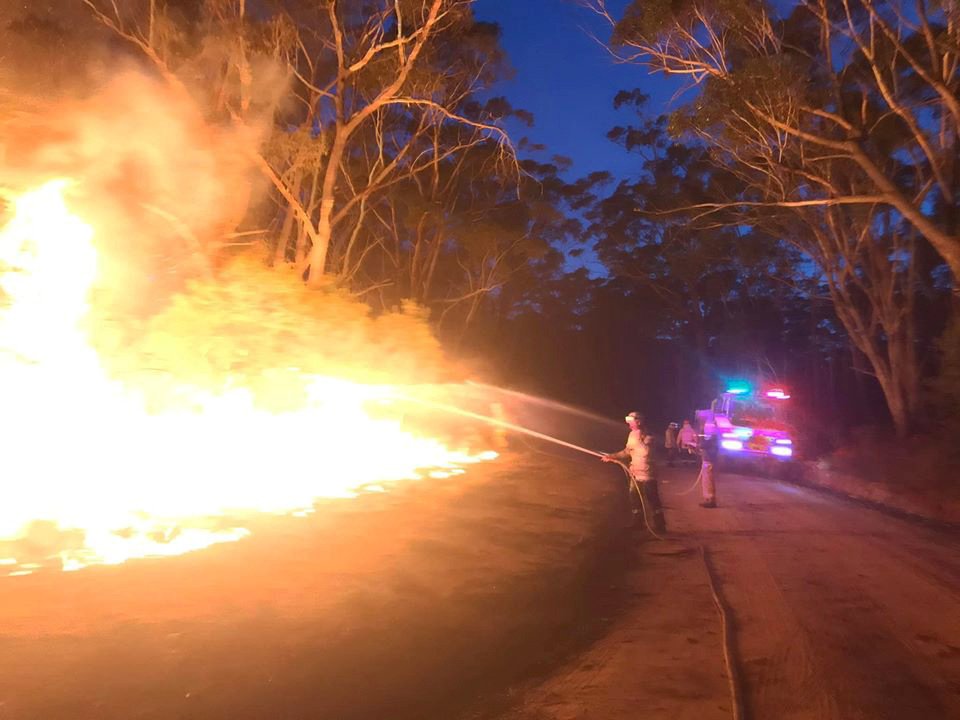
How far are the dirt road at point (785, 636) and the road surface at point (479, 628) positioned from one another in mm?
24

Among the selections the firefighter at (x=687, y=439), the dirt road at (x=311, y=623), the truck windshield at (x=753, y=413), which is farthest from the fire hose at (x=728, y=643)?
the truck windshield at (x=753, y=413)

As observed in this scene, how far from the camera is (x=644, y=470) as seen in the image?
424 inches

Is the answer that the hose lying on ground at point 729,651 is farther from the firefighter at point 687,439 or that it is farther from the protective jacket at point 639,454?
the firefighter at point 687,439

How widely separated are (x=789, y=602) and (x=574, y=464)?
12.4 meters

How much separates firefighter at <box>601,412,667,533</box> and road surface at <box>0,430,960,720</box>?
0.43 metres

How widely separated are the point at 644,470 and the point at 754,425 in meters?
10.8

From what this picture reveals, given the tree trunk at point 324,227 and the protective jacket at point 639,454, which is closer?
the protective jacket at point 639,454

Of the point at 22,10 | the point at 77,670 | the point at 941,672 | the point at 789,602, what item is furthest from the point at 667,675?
the point at 22,10

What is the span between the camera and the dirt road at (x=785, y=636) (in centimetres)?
499

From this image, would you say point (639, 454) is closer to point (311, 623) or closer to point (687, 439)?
point (311, 623)

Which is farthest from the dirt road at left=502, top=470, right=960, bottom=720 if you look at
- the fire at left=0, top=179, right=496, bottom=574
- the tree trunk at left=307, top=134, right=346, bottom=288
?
the tree trunk at left=307, top=134, right=346, bottom=288

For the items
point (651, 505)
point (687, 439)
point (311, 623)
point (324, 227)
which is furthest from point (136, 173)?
point (687, 439)

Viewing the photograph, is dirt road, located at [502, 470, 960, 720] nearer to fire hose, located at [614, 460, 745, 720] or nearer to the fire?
fire hose, located at [614, 460, 745, 720]

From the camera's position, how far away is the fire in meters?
8.59
